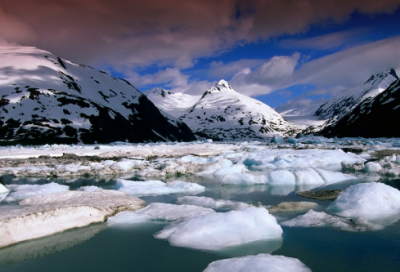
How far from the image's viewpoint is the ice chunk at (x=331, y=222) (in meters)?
9.48

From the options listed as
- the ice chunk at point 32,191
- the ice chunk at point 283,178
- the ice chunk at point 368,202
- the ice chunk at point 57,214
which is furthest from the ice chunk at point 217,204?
the ice chunk at point 32,191

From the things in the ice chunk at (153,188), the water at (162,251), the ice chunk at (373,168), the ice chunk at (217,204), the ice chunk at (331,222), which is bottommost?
the water at (162,251)

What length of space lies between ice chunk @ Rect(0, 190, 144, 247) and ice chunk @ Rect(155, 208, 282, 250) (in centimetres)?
316

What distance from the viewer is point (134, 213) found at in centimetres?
1117

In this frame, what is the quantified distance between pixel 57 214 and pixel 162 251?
4.40 metres

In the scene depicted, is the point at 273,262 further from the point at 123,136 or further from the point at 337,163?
the point at 123,136

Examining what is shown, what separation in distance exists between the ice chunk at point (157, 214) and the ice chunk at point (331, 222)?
3.20 metres

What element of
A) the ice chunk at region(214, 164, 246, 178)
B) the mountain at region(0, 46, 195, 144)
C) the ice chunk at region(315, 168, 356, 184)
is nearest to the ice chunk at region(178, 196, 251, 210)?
the ice chunk at region(315, 168, 356, 184)

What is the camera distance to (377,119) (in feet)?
269

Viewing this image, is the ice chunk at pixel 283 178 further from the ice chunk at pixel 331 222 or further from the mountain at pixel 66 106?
the mountain at pixel 66 106

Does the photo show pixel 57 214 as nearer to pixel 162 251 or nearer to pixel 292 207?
pixel 162 251

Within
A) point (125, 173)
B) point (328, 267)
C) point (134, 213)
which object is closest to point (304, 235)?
point (328, 267)

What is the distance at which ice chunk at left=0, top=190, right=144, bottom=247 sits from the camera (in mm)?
8828

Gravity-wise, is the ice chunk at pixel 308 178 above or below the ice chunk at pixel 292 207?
above
